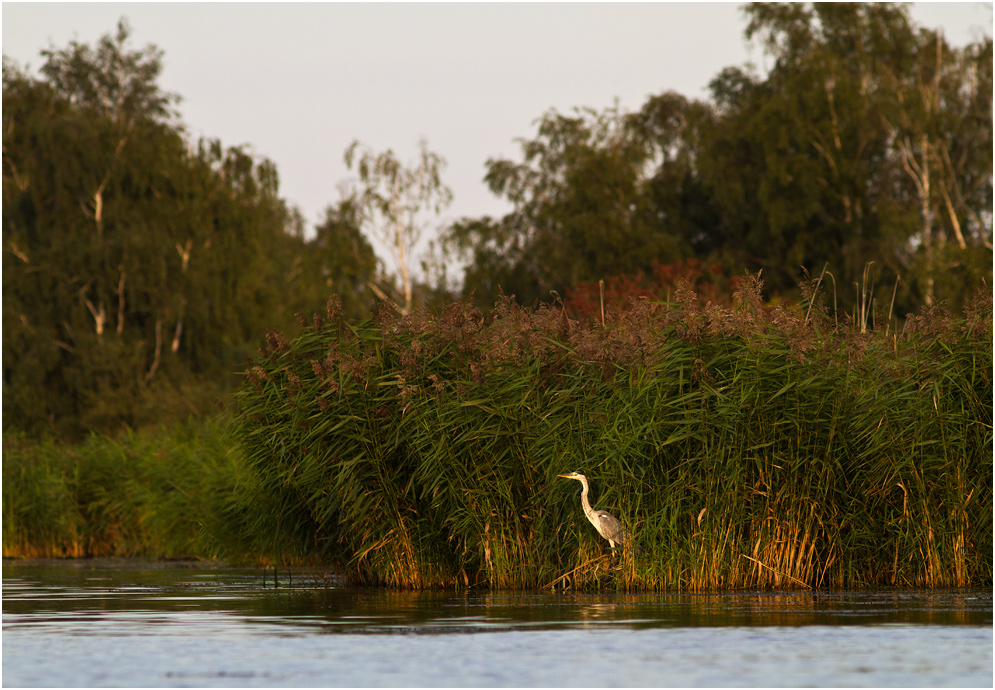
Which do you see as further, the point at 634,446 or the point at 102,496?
the point at 102,496

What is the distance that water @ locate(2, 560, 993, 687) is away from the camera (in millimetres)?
7949

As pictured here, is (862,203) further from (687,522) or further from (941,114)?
(687,522)

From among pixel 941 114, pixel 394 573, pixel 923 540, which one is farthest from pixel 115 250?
pixel 923 540

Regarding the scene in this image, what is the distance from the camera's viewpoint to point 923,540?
44.2 feet

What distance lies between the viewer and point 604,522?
12977 mm

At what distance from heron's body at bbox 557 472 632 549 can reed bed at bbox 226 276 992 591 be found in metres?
0.14

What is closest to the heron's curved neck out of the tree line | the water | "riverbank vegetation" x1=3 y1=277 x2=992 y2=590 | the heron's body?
the heron's body

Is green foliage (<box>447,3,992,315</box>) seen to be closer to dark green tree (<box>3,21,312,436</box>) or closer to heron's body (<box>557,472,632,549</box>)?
dark green tree (<box>3,21,312,436</box>)

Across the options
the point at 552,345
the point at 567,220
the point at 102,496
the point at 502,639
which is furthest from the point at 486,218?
the point at 502,639

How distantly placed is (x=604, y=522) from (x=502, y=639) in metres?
3.54

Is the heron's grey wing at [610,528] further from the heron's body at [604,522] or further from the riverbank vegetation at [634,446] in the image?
the riverbank vegetation at [634,446]

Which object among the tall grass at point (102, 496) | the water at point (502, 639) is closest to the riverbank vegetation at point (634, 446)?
the water at point (502, 639)

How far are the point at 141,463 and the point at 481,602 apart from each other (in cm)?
1149

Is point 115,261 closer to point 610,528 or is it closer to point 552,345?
point 552,345
